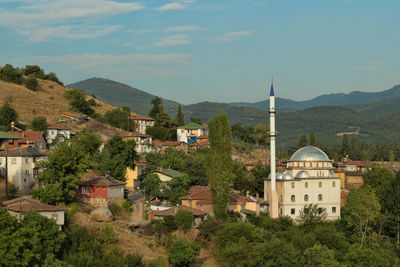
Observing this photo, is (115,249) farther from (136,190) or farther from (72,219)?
(136,190)

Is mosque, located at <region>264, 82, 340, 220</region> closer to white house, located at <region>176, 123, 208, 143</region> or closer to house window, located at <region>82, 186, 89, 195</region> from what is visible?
house window, located at <region>82, 186, 89, 195</region>

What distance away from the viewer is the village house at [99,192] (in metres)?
39.8

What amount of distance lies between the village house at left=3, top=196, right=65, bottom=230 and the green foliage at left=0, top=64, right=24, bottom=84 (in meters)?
58.2

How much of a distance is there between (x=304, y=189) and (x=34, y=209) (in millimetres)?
25310

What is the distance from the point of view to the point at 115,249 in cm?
3183

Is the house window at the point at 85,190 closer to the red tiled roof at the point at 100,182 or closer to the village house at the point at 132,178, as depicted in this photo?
the red tiled roof at the point at 100,182

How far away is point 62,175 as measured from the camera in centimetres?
3641

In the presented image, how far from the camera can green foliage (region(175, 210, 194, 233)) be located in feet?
123

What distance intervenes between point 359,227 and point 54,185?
24.5 m

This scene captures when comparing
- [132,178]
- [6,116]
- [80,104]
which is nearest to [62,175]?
[132,178]

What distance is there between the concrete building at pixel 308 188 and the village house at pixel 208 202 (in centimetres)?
304

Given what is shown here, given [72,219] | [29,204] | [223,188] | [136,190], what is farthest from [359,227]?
[29,204]

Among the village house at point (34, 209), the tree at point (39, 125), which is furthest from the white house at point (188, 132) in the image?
the village house at point (34, 209)

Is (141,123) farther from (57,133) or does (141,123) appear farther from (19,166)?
(19,166)
